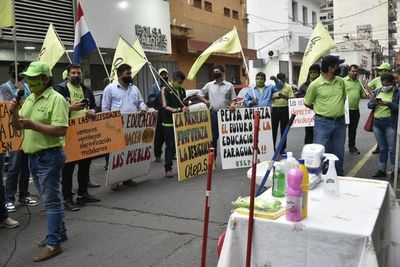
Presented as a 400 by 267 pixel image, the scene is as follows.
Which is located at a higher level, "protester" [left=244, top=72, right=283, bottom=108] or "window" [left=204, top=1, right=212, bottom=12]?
"window" [left=204, top=1, right=212, bottom=12]

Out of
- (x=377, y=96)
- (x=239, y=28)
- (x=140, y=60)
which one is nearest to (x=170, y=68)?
(x=239, y=28)

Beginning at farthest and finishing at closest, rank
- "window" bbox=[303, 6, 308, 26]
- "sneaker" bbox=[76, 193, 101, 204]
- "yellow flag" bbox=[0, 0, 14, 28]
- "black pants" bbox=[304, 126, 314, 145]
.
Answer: "window" bbox=[303, 6, 308, 26]
"black pants" bbox=[304, 126, 314, 145]
"sneaker" bbox=[76, 193, 101, 204]
"yellow flag" bbox=[0, 0, 14, 28]

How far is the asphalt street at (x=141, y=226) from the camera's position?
Result: 4629 mm

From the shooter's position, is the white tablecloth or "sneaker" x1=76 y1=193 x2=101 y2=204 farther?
"sneaker" x1=76 y1=193 x2=101 y2=204

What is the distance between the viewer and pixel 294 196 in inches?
109

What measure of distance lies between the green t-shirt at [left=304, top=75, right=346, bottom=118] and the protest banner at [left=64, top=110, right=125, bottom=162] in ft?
9.44

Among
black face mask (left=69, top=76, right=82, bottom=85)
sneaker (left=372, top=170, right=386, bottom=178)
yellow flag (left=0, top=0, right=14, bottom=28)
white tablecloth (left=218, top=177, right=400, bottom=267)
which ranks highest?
yellow flag (left=0, top=0, right=14, bottom=28)

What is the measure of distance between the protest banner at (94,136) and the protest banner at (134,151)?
234mm

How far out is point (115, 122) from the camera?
7023 millimetres

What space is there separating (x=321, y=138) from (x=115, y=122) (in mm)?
2985

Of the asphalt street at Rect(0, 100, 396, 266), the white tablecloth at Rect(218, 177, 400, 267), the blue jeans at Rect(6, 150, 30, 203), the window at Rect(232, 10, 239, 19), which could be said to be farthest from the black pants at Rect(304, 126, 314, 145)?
the window at Rect(232, 10, 239, 19)

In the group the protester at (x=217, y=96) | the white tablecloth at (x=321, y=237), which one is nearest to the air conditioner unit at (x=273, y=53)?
the protester at (x=217, y=96)

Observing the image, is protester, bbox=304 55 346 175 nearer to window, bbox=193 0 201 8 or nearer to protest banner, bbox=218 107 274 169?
protest banner, bbox=218 107 274 169

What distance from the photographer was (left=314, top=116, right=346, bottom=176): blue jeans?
635 cm
